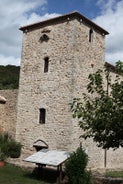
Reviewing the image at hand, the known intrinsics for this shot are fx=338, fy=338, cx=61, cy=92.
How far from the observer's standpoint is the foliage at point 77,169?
49.1ft

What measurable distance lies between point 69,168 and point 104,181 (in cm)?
180

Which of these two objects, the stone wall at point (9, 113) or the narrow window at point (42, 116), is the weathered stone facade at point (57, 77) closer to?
the narrow window at point (42, 116)

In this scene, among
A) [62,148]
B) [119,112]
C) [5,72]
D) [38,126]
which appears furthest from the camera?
[5,72]

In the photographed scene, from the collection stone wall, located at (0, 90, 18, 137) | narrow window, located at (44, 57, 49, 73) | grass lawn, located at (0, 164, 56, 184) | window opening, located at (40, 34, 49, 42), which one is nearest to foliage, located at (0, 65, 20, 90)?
stone wall, located at (0, 90, 18, 137)

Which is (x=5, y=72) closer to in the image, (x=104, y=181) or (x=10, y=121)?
(x=10, y=121)

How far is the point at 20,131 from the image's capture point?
22.3m

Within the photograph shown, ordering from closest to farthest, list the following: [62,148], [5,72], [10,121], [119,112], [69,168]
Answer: [119,112], [69,168], [62,148], [10,121], [5,72]

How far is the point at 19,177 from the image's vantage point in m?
17.0

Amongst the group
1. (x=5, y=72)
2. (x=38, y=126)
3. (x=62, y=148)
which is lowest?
(x=62, y=148)

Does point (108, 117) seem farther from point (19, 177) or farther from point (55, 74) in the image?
point (55, 74)

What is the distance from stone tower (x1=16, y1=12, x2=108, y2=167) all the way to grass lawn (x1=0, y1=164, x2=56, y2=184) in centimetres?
268

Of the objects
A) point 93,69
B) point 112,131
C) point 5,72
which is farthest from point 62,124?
point 5,72

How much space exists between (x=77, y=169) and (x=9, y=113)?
972 centimetres

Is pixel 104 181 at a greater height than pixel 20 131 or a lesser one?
lesser
